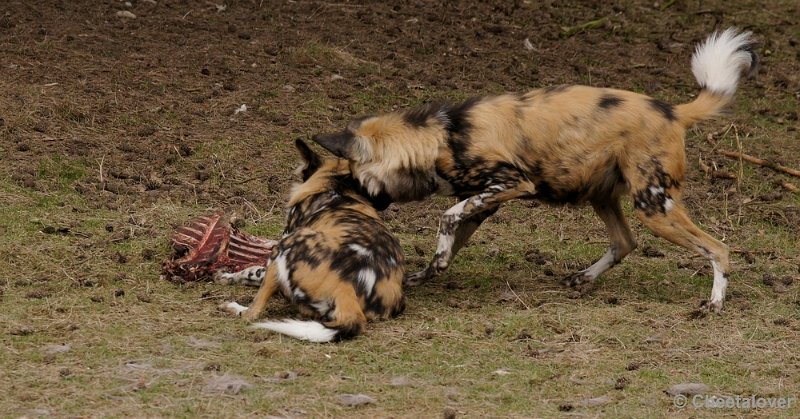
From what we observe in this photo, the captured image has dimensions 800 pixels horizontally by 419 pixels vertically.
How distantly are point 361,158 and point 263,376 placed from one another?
1.84m

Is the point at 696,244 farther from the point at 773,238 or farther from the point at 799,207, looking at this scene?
the point at 799,207

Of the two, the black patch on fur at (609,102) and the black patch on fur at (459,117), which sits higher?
the black patch on fur at (609,102)

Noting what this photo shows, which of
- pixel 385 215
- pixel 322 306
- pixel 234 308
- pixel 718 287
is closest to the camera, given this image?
pixel 322 306

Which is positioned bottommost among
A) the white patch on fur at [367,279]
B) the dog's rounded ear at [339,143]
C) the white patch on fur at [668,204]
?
the white patch on fur at [367,279]

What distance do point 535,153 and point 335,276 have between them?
1516mm

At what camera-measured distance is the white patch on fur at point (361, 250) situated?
17.7 feet

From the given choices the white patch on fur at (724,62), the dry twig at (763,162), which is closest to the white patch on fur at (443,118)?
the white patch on fur at (724,62)

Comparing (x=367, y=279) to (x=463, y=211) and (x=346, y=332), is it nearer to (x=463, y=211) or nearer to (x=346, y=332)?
(x=346, y=332)

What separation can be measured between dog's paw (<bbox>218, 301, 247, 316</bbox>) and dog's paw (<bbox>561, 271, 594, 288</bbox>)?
2009 millimetres

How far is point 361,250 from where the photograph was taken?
17.7 feet

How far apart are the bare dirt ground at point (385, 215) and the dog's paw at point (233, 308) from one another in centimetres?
6

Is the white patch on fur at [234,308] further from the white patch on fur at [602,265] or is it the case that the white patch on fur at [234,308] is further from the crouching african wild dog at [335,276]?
the white patch on fur at [602,265]

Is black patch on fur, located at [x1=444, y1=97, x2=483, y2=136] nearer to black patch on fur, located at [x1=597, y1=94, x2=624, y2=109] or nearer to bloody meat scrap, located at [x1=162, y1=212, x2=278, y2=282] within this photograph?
black patch on fur, located at [x1=597, y1=94, x2=624, y2=109]

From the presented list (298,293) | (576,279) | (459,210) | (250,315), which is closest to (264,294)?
(250,315)
